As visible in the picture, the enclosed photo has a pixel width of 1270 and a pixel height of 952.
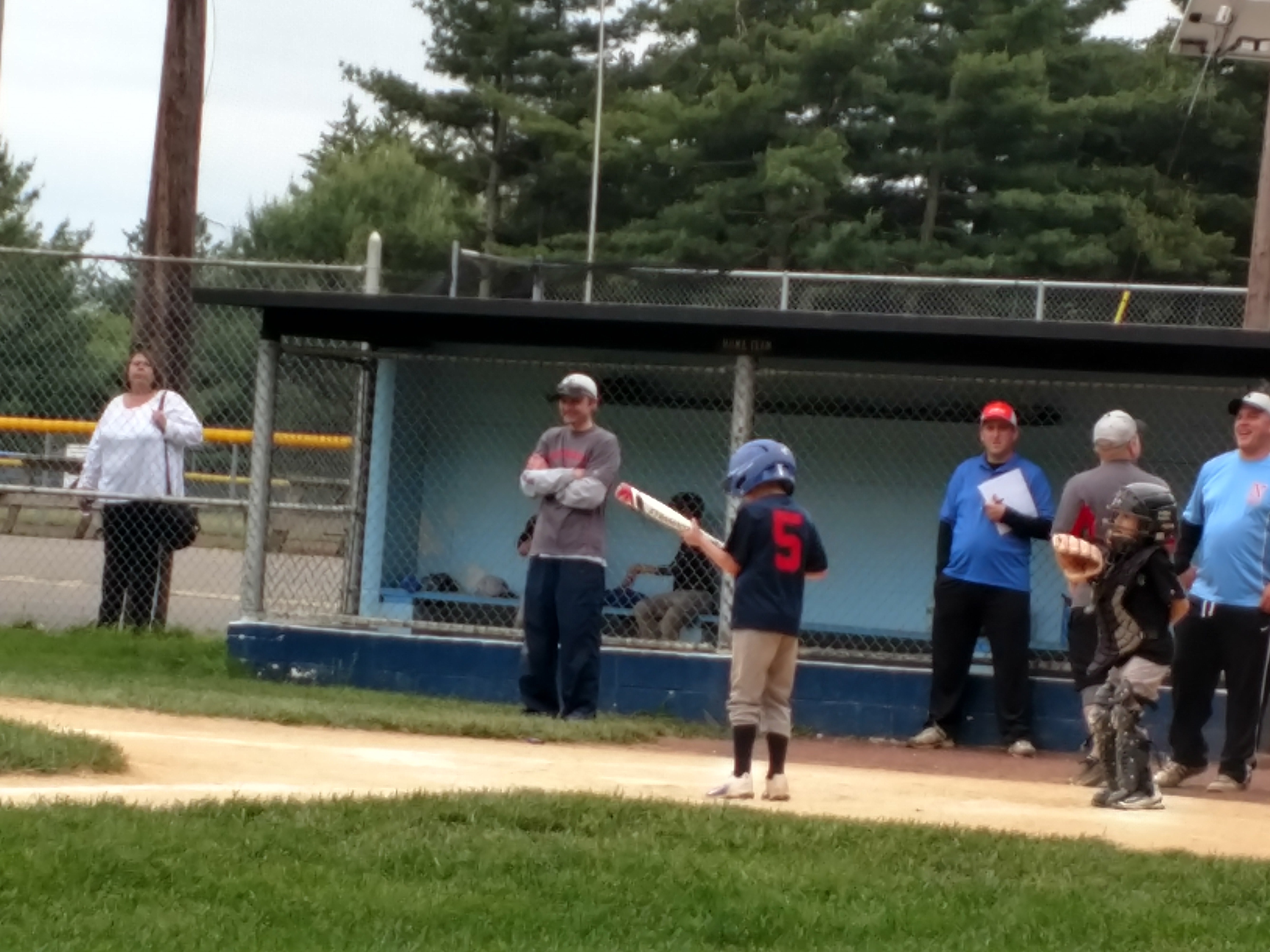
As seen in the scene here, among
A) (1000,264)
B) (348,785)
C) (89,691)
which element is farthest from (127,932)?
(1000,264)

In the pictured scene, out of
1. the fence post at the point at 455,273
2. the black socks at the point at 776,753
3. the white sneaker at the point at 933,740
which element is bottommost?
the white sneaker at the point at 933,740

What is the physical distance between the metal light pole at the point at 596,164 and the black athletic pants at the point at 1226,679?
13.9 feet

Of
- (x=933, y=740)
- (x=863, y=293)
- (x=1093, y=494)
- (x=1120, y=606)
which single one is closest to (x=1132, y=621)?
(x=1120, y=606)

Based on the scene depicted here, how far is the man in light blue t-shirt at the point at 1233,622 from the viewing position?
9008mm

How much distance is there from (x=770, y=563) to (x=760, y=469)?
0.37 m

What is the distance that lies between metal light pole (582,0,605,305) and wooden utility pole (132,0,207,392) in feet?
5.21

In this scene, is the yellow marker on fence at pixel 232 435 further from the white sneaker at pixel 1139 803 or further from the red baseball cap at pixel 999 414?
the white sneaker at pixel 1139 803

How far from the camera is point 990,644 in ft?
36.6

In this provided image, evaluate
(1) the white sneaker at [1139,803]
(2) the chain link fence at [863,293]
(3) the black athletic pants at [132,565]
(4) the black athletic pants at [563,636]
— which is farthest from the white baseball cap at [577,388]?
(1) the white sneaker at [1139,803]

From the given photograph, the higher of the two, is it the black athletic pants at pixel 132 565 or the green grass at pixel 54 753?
the black athletic pants at pixel 132 565

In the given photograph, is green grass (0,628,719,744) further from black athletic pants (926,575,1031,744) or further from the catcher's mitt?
the catcher's mitt

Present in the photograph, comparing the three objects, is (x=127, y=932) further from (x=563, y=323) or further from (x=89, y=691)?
(x=563, y=323)

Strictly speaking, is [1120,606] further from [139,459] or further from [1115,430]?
[139,459]

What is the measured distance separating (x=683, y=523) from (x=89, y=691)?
407 centimetres
